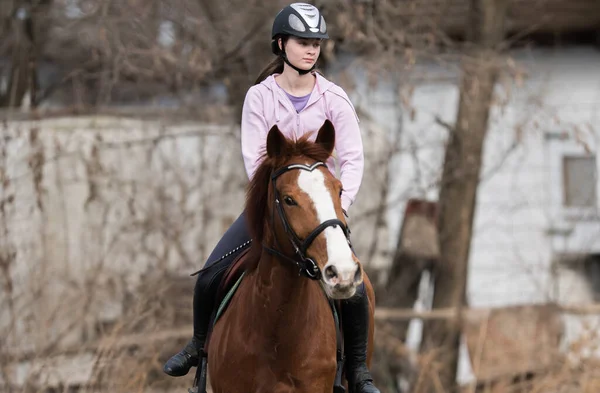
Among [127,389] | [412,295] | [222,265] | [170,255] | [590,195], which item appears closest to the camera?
[222,265]

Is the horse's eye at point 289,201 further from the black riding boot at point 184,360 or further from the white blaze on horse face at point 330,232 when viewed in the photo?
the black riding boot at point 184,360

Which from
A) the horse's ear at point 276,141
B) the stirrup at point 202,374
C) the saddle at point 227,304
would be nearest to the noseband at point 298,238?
the horse's ear at point 276,141

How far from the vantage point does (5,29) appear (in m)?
13.5

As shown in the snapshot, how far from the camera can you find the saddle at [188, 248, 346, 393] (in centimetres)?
509

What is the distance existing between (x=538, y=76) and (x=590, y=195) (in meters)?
2.09

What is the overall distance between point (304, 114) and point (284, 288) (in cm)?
99

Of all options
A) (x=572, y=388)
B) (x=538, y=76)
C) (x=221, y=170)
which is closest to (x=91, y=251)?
(x=221, y=170)

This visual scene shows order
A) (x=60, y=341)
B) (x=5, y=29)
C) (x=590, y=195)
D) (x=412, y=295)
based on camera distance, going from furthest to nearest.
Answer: (x=590, y=195) < (x=5, y=29) < (x=412, y=295) < (x=60, y=341)

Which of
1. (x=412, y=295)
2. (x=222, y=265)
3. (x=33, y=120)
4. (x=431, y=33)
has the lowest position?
(x=412, y=295)

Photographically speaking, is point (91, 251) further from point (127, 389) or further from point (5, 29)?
point (5, 29)

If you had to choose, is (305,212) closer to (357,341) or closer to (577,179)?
(357,341)

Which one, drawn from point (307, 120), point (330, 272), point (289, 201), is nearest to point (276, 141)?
point (289, 201)

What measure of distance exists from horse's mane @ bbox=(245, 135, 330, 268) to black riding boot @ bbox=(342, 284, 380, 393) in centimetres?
66

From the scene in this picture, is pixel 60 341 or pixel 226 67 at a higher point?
pixel 226 67
